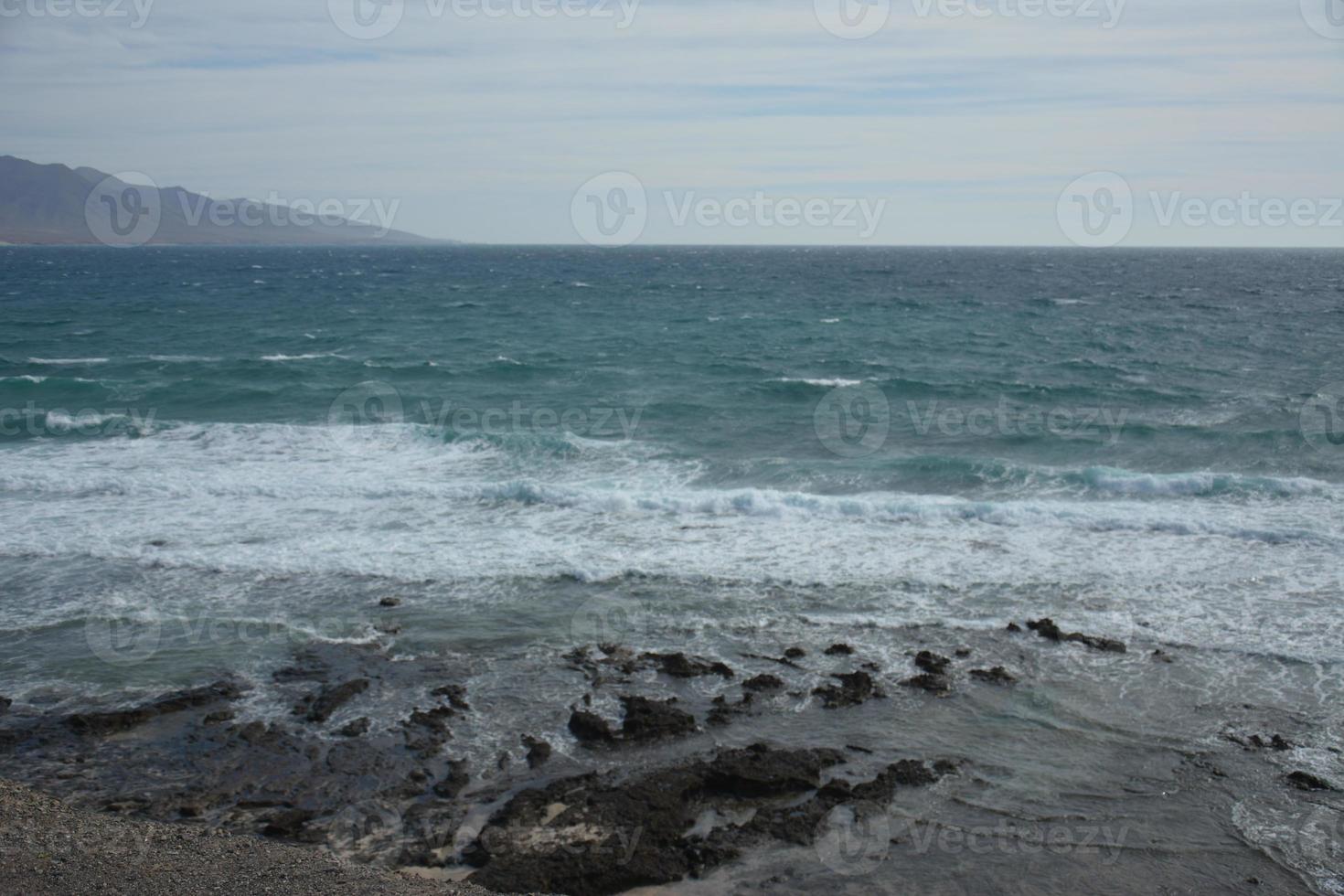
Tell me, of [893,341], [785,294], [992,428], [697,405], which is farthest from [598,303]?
[992,428]

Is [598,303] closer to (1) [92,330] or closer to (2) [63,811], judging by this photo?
(1) [92,330]

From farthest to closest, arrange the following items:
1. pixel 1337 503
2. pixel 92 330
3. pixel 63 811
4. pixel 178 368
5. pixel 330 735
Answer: pixel 92 330 < pixel 178 368 < pixel 1337 503 < pixel 330 735 < pixel 63 811

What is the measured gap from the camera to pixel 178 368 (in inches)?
1425

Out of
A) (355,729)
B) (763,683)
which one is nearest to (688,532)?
(763,683)

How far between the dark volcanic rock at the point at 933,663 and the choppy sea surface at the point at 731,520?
0.88ft

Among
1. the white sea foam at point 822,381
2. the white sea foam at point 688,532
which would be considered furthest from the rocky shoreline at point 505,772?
the white sea foam at point 822,381

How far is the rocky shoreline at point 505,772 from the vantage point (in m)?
8.84

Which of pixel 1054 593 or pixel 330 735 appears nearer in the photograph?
pixel 330 735

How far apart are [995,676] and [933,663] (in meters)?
0.78

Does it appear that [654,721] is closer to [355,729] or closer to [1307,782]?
[355,729]

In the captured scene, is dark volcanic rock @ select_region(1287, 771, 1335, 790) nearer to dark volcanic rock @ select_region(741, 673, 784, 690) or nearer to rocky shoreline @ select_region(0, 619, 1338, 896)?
rocky shoreline @ select_region(0, 619, 1338, 896)

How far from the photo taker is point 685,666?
1274 centimetres

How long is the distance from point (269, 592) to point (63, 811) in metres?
6.25

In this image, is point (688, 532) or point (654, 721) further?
point (688, 532)
